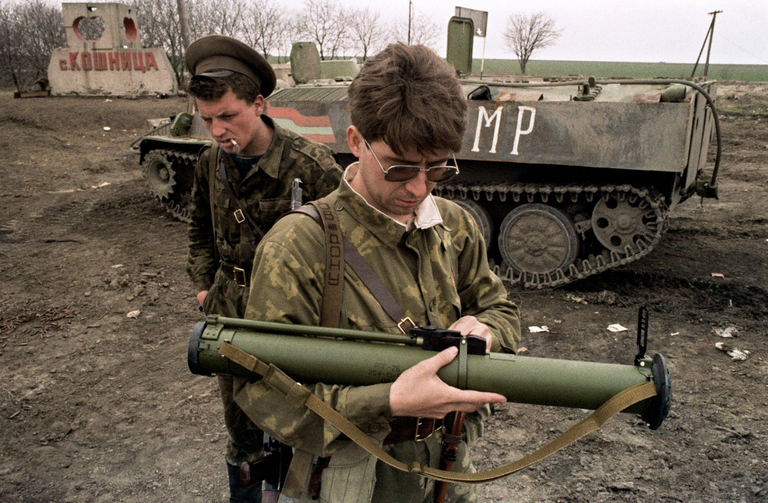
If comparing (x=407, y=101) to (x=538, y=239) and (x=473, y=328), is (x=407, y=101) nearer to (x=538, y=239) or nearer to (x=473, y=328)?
(x=473, y=328)

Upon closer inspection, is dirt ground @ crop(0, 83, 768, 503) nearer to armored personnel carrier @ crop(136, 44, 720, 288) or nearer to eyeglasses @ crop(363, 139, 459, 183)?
armored personnel carrier @ crop(136, 44, 720, 288)

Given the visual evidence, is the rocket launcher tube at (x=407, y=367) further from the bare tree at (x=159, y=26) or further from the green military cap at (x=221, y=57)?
the bare tree at (x=159, y=26)

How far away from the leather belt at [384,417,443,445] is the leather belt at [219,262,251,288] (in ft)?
3.98

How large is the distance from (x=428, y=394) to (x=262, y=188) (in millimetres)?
1484

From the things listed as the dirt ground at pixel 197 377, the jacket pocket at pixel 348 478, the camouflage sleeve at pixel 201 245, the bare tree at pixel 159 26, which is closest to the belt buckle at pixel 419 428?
the jacket pocket at pixel 348 478

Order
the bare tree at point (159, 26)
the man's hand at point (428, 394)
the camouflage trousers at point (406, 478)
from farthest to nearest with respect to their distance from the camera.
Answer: the bare tree at point (159, 26) → the camouflage trousers at point (406, 478) → the man's hand at point (428, 394)

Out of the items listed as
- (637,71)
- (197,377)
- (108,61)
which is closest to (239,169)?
(197,377)

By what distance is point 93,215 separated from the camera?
972 cm

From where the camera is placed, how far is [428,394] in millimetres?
1332

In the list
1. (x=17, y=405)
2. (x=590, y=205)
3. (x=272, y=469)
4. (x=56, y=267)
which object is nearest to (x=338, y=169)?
(x=272, y=469)

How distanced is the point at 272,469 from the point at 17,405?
10.8 feet

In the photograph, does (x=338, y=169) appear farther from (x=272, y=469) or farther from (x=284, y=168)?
(x=272, y=469)

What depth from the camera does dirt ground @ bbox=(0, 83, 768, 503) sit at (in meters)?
3.54

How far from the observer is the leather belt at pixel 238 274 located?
8.51 ft
